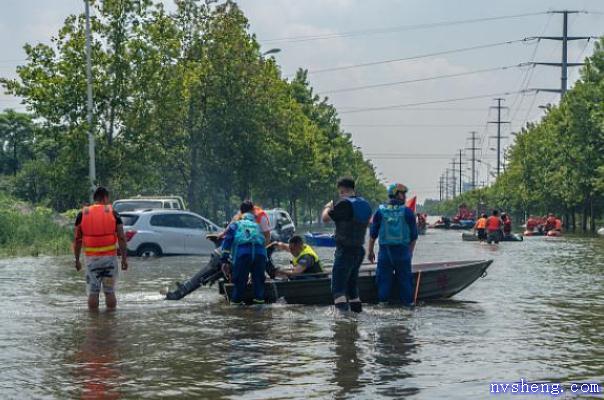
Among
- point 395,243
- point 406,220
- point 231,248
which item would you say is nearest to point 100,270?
point 231,248

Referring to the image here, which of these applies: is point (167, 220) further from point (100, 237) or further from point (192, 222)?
point (100, 237)

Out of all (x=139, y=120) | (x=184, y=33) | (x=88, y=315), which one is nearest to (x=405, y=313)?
(x=88, y=315)

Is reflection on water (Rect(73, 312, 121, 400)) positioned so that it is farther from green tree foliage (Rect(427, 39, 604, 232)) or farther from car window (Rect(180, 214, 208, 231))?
green tree foliage (Rect(427, 39, 604, 232))

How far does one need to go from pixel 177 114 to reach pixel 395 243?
108 feet

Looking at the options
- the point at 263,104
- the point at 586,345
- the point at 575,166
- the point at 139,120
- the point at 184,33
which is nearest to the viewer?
the point at 586,345

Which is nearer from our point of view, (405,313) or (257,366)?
(257,366)

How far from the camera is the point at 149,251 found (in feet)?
94.4

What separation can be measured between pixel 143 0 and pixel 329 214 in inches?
1097

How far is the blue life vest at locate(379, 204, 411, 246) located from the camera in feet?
46.5

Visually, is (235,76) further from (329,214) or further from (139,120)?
(329,214)

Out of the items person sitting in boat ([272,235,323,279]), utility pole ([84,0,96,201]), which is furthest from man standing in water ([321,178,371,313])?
utility pole ([84,0,96,201])

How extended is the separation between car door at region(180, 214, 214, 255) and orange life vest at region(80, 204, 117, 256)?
50.3 feet

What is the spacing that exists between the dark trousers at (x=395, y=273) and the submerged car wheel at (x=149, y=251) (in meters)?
15.1

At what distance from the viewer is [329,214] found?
13.4m
